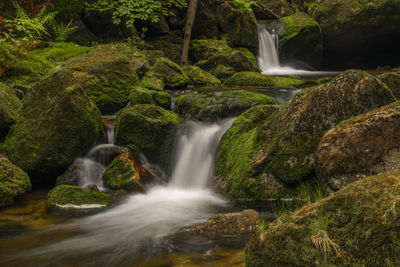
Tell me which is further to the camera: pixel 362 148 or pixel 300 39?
pixel 300 39

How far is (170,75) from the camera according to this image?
11547mm

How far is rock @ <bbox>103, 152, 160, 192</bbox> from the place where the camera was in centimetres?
607

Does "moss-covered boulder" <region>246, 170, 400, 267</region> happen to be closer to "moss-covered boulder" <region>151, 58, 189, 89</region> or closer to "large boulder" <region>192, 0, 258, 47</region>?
"moss-covered boulder" <region>151, 58, 189, 89</region>

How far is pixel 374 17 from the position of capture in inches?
713

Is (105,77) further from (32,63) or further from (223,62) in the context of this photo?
(223,62)

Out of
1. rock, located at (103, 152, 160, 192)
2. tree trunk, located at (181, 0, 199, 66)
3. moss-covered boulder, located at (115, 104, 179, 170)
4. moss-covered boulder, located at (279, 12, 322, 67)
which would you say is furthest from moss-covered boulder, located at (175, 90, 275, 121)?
moss-covered boulder, located at (279, 12, 322, 67)

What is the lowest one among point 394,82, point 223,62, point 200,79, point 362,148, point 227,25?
point 362,148

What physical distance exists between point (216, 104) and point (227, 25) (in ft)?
37.4

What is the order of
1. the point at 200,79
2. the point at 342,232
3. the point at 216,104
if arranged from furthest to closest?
the point at 200,79 → the point at 216,104 → the point at 342,232

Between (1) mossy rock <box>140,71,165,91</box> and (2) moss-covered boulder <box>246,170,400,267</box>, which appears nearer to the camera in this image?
(2) moss-covered boulder <box>246,170,400,267</box>

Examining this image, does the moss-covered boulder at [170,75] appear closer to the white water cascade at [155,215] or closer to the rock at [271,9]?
the white water cascade at [155,215]

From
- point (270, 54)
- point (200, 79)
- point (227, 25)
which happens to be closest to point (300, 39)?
point (270, 54)

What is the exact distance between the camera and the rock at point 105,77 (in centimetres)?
909

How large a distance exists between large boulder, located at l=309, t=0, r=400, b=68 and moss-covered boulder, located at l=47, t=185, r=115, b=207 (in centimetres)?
1822
